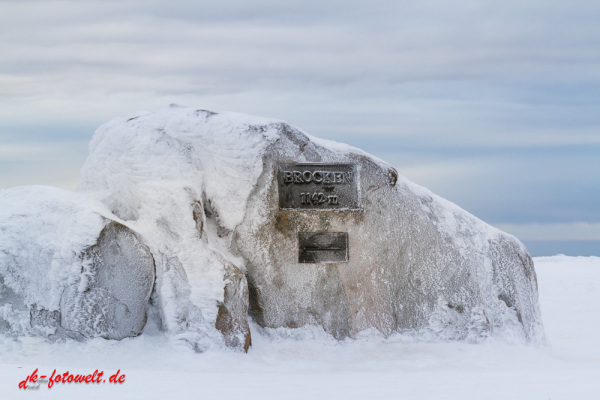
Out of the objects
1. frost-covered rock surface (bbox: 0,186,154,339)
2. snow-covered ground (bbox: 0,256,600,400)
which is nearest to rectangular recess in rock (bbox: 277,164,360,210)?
snow-covered ground (bbox: 0,256,600,400)

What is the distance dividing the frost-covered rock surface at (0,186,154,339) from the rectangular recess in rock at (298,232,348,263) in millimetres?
1434

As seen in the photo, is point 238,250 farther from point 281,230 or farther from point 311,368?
point 311,368

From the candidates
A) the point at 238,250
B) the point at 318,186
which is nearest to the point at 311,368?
the point at 238,250

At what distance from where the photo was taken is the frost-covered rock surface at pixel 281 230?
6922 mm

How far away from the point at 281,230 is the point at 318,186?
0.56m

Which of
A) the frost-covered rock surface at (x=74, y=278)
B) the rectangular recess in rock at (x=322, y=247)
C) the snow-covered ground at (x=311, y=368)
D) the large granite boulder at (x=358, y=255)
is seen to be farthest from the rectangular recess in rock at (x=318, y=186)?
the frost-covered rock surface at (x=74, y=278)

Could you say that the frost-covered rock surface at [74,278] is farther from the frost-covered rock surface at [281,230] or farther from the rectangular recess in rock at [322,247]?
the rectangular recess in rock at [322,247]

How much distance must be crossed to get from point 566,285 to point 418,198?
5.14 m

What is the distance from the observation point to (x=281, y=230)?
7.16m

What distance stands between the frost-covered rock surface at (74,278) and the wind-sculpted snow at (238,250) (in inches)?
0.4

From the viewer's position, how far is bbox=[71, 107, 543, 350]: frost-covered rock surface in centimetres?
692

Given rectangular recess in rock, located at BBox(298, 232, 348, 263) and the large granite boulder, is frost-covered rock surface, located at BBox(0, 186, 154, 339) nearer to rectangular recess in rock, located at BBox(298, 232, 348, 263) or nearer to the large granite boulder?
the large granite boulder

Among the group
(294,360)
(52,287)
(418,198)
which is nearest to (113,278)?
(52,287)

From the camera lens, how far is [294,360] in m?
6.70
